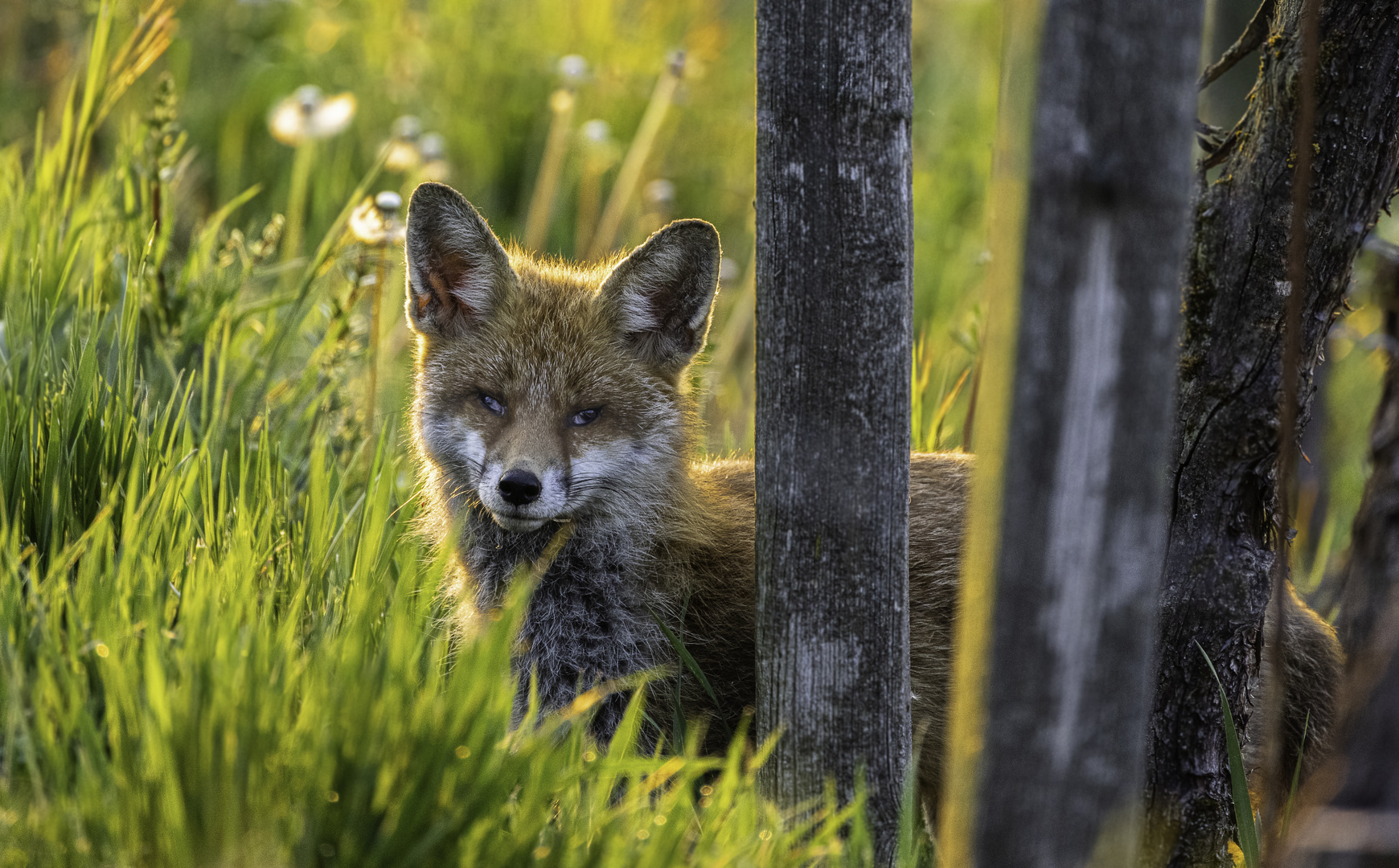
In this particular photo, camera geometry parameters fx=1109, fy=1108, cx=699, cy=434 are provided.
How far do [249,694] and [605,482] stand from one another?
1588 mm

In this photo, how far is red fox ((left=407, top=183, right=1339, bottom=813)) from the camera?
3.30 meters

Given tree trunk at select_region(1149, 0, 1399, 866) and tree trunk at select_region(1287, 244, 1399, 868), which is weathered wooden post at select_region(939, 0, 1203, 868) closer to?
tree trunk at select_region(1287, 244, 1399, 868)

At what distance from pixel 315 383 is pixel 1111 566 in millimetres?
3480

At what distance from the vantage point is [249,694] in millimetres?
1953

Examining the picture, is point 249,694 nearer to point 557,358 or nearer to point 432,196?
point 557,358

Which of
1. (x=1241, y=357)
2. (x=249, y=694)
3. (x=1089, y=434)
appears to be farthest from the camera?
(x=1241, y=357)

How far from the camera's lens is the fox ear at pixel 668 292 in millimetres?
3432

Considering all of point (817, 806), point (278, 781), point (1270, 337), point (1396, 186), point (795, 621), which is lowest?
point (817, 806)

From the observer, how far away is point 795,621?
2553mm

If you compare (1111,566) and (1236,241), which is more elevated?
(1236,241)

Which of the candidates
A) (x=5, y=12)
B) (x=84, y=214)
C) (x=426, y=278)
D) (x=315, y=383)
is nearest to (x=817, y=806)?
(x=426, y=278)

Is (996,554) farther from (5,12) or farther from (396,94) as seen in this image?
(5,12)

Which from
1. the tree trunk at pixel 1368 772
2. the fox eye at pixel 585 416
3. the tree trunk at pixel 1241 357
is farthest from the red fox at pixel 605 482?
the tree trunk at pixel 1368 772

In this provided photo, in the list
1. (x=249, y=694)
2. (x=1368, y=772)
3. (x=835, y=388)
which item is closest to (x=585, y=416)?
(x=835, y=388)
